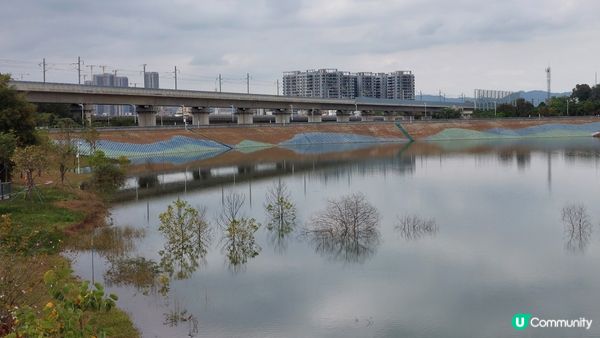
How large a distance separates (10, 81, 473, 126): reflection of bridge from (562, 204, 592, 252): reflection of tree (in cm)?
4836

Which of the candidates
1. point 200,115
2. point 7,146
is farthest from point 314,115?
point 7,146

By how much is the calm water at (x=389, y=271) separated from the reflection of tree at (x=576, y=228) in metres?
0.11

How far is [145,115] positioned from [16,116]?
205 feet

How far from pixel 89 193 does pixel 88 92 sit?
50.2 meters

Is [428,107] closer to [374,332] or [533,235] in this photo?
[533,235]

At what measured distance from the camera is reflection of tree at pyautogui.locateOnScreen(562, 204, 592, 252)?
24.3 metres

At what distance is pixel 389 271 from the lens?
2128 cm

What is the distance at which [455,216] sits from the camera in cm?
3084

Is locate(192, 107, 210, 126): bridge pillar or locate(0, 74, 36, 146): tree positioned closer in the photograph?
locate(0, 74, 36, 146): tree

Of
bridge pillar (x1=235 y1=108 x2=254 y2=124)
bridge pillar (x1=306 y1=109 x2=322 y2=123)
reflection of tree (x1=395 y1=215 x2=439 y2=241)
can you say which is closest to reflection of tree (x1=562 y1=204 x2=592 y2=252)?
reflection of tree (x1=395 y1=215 x2=439 y2=241)

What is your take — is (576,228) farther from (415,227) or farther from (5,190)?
(5,190)

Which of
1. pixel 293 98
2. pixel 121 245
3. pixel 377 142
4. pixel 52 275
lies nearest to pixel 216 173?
pixel 121 245

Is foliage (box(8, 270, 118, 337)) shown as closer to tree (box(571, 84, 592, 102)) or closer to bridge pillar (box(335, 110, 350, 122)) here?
bridge pillar (box(335, 110, 350, 122))

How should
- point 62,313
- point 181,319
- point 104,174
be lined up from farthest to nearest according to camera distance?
point 104,174
point 181,319
point 62,313
